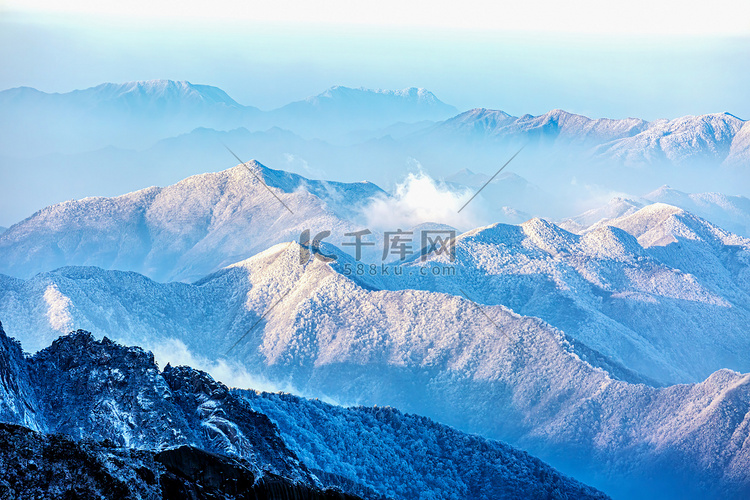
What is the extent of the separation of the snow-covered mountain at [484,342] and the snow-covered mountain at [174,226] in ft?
112

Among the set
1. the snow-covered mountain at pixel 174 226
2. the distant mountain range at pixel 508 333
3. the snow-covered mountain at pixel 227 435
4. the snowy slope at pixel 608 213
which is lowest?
the snowy slope at pixel 608 213

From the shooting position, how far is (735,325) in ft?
335

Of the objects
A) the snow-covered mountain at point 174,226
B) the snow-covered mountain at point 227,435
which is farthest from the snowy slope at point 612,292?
the snow-covered mountain at point 227,435

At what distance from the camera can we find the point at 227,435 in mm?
36531

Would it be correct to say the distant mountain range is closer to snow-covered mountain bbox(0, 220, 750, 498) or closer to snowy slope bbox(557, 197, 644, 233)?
snow-covered mountain bbox(0, 220, 750, 498)

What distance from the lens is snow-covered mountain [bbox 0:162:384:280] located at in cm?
12825

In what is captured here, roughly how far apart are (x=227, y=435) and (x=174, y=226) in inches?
4049

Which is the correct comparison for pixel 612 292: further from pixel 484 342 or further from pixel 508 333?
pixel 484 342

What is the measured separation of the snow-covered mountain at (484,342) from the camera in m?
67.8

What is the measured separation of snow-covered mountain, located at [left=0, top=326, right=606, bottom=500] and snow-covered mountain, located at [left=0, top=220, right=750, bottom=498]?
1867 centimetres

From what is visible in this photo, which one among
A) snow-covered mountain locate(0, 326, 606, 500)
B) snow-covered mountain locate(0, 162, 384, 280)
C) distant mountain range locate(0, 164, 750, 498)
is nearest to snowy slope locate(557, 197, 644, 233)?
distant mountain range locate(0, 164, 750, 498)

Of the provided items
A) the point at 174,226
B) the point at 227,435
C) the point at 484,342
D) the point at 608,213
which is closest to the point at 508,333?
the point at 484,342

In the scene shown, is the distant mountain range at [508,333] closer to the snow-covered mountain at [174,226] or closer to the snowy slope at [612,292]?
the snowy slope at [612,292]

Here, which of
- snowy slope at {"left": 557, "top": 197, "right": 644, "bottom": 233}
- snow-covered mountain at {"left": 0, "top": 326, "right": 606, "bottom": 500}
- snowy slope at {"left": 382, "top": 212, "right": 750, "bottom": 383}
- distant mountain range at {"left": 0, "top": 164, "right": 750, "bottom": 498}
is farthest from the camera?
snowy slope at {"left": 557, "top": 197, "right": 644, "bottom": 233}
